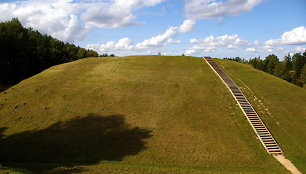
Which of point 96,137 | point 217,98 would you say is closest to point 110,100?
point 96,137

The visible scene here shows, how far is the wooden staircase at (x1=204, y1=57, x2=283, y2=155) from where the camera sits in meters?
27.4

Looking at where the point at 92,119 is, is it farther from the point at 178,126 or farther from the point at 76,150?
the point at 178,126

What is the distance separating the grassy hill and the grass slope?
1.98 meters

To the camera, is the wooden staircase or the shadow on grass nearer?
the shadow on grass

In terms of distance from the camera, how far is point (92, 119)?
3070 cm

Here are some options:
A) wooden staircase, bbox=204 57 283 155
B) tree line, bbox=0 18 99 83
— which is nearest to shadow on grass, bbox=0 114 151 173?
wooden staircase, bbox=204 57 283 155

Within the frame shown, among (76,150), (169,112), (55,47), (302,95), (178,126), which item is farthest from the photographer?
(55,47)

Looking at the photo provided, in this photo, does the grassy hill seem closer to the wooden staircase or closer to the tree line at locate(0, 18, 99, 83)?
the wooden staircase

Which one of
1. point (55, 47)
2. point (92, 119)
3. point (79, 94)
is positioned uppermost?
point (55, 47)

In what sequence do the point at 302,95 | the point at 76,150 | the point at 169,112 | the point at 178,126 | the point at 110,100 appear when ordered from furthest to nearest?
1. the point at 302,95
2. the point at 110,100
3. the point at 169,112
4. the point at 178,126
5. the point at 76,150

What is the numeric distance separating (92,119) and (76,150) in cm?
594

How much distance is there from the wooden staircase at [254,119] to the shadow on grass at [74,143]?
13.8 m

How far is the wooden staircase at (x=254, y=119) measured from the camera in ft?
89.8

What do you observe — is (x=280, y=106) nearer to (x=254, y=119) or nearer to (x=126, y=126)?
(x=254, y=119)
